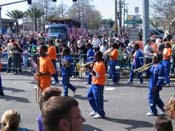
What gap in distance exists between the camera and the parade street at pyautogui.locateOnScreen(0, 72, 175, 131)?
1031cm

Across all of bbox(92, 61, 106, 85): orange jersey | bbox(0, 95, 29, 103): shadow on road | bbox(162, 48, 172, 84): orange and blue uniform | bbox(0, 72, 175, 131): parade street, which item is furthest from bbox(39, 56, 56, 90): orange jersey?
bbox(162, 48, 172, 84): orange and blue uniform

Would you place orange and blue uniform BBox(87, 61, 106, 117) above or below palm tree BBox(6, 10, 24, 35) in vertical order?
below

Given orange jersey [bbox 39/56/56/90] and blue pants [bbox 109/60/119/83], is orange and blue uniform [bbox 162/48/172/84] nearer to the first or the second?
blue pants [bbox 109/60/119/83]

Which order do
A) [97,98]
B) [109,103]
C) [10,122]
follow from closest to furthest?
[10,122] < [97,98] < [109,103]

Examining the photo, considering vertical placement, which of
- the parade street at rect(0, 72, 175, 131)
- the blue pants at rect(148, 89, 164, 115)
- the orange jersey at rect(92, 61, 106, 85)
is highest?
the orange jersey at rect(92, 61, 106, 85)

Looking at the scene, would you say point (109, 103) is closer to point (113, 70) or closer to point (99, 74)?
point (99, 74)

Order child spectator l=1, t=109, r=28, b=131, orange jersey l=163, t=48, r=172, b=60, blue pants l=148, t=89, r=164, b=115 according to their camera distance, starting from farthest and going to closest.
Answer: orange jersey l=163, t=48, r=172, b=60, blue pants l=148, t=89, r=164, b=115, child spectator l=1, t=109, r=28, b=131

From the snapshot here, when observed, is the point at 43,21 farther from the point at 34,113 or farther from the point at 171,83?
the point at 34,113

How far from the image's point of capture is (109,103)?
515 inches

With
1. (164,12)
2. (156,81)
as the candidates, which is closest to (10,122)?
(156,81)

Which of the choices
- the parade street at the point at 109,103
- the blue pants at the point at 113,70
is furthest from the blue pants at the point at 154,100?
the blue pants at the point at 113,70

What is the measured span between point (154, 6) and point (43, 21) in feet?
74.6

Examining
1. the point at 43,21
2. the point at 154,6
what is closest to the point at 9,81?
the point at 154,6

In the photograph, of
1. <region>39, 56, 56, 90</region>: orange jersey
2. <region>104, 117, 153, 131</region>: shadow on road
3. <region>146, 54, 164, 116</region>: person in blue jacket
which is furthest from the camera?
<region>39, 56, 56, 90</region>: orange jersey
